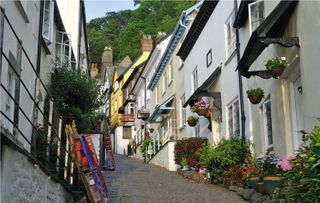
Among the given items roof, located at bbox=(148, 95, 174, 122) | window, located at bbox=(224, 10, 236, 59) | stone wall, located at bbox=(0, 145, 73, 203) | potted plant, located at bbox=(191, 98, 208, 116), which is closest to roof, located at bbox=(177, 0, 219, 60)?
window, located at bbox=(224, 10, 236, 59)

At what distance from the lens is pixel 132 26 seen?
185 feet

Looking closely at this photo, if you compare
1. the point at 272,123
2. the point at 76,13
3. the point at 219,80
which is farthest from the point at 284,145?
the point at 76,13

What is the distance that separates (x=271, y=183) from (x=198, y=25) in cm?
1194

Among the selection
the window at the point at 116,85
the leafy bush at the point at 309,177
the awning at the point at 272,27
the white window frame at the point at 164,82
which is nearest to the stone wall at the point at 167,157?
the white window frame at the point at 164,82

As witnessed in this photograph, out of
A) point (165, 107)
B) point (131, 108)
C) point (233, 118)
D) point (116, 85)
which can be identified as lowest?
point (233, 118)

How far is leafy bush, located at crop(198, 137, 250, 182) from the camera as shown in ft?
44.5

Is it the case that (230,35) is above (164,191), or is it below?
above

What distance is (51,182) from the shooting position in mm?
8602

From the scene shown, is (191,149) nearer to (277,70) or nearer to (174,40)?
(277,70)

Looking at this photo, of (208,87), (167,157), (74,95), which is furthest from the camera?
(167,157)

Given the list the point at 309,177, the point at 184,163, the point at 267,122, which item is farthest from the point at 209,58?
the point at 309,177

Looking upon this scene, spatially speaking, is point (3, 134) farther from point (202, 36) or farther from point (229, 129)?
point (202, 36)

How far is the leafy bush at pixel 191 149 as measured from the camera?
17.7m

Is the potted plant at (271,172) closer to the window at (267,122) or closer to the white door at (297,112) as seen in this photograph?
the white door at (297,112)
